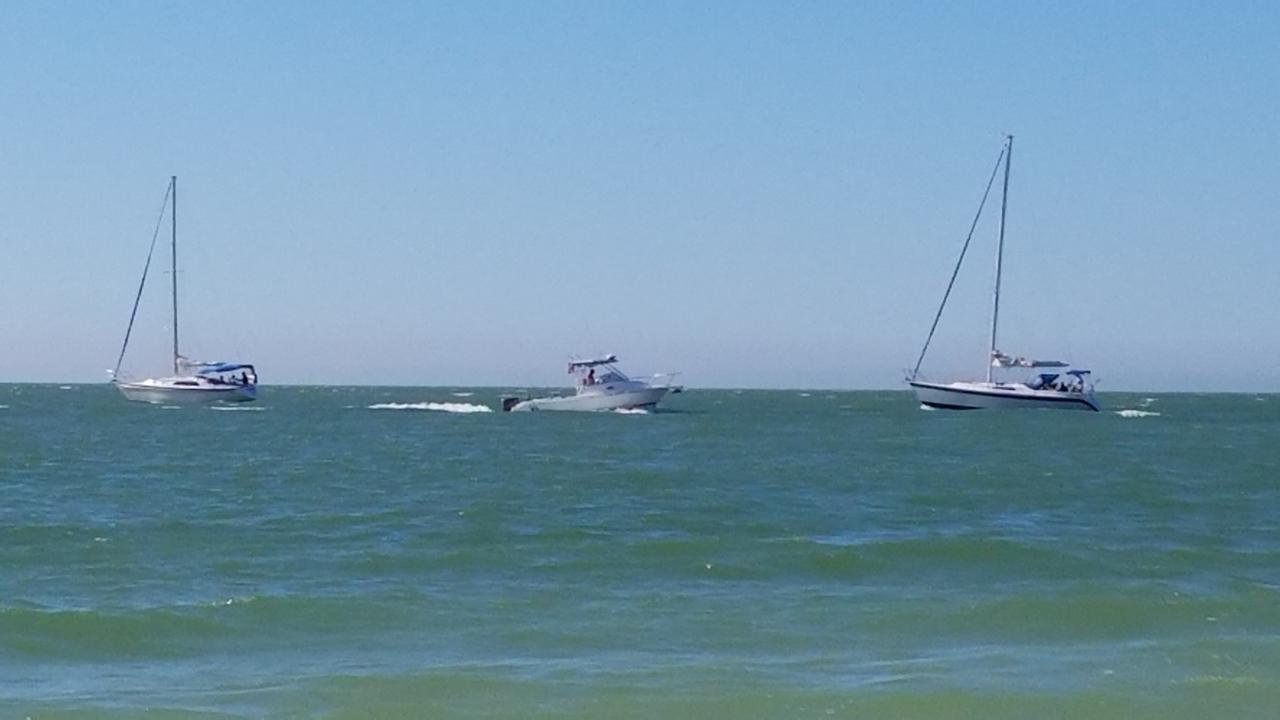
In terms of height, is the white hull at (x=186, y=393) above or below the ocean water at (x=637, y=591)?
above

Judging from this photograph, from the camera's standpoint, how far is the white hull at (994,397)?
8394 cm

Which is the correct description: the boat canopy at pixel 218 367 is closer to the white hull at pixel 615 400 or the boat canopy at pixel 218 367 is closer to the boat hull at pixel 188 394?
the boat hull at pixel 188 394

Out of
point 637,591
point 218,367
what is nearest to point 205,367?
point 218,367

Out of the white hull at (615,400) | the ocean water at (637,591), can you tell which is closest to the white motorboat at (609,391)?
the white hull at (615,400)

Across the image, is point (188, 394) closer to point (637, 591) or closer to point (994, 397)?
point (994, 397)

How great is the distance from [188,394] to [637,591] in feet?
262

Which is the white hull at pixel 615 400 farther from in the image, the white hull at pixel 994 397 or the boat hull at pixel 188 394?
the boat hull at pixel 188 394

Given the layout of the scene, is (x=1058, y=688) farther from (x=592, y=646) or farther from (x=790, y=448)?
(x=790, y=448)

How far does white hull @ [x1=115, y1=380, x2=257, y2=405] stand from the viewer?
95250 mm

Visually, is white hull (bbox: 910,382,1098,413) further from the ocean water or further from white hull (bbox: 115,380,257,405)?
the ocean water

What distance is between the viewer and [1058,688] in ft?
45.8

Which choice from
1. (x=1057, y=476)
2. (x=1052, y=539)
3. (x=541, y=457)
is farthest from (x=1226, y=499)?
(x=541, y=457)

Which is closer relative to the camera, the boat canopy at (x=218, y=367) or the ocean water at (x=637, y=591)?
the ocean water at (x=637, y=591)

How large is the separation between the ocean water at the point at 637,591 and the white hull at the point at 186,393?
5305 centimetres
